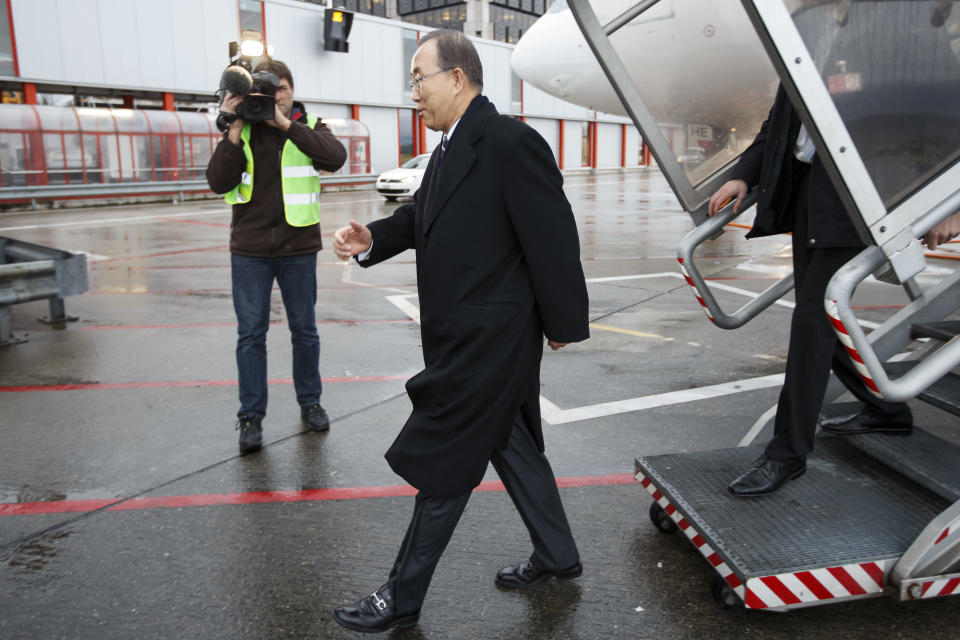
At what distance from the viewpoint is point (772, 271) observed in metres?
9.69

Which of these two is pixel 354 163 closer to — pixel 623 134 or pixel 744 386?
pixel 744 386

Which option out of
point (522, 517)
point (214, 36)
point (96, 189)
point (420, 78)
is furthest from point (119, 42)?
point (522, 517)

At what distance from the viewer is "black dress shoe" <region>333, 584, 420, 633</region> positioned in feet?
8.07

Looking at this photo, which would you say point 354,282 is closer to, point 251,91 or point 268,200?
point 268,200

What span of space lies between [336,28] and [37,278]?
23.7 m

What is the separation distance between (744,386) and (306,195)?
300 cm

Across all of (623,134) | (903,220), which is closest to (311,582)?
(903,220)

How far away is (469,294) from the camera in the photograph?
2344 millimetres

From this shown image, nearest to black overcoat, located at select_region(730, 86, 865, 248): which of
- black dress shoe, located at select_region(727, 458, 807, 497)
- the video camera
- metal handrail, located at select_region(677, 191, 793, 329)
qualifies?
metal handrail, located at select_region(677, 191, 793, 329)

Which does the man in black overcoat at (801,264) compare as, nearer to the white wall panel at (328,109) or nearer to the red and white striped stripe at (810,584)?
the red and white striped stripe at (810,584)

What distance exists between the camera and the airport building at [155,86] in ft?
65.9

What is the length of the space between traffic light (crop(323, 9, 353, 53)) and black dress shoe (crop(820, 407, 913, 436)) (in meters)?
27.2

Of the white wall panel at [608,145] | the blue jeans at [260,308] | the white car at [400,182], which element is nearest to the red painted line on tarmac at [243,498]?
the blue jeans at [260,308]

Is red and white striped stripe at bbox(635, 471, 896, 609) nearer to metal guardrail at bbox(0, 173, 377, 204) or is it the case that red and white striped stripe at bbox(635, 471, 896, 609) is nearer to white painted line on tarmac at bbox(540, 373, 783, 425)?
white painted line on tarmac at bbox(540, 373, 783, 425)
